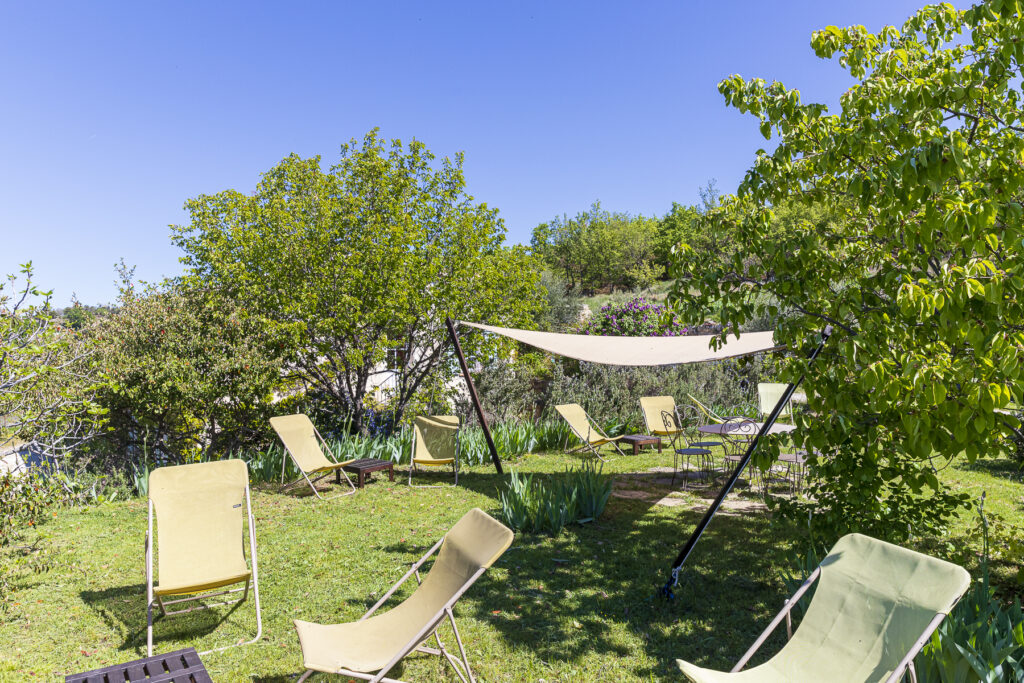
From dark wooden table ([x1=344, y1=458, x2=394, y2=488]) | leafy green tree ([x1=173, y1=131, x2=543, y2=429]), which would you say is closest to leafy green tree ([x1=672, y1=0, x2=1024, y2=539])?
dark wooden table ([x1=344, y1=458, x2=394, y2=488])

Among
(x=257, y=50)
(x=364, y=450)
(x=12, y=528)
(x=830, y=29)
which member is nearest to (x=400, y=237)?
(x=364, y=450)

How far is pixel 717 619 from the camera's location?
371 centimetres

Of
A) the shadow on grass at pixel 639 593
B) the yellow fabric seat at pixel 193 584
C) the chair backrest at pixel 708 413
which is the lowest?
the shadow on grass at pixel 639 593

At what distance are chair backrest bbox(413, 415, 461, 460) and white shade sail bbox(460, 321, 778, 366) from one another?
192 centimetres

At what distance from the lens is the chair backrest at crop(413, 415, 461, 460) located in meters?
8.06

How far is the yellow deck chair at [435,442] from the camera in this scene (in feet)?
25.9

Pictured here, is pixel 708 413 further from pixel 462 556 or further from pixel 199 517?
pixel 199 517

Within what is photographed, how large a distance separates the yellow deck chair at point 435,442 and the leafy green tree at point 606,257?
111 ft

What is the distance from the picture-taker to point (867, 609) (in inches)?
97.7

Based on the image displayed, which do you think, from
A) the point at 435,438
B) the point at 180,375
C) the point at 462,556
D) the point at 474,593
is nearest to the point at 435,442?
the point at 435,438

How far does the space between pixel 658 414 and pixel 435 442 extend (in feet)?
14.1

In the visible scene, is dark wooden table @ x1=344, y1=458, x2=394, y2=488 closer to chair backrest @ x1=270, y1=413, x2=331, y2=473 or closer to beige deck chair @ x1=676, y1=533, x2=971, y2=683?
chair backrest @ x1=270, y1=413, x2=331, y2=473

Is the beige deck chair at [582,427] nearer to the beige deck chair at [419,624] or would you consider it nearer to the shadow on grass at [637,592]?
the shadow on grass at [637,592]

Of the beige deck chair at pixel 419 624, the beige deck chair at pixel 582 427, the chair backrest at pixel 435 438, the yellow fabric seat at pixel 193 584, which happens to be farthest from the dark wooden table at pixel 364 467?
the beige deck chair at pixel 419 624
